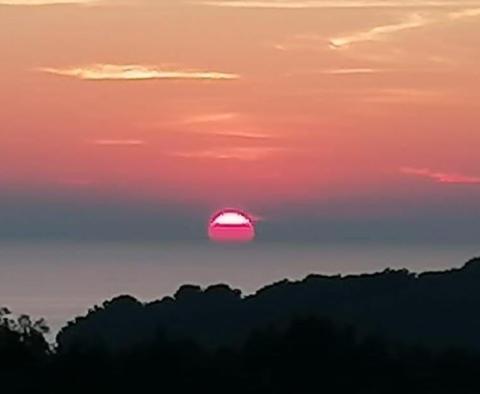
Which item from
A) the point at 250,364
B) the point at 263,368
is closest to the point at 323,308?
the point at 250,364

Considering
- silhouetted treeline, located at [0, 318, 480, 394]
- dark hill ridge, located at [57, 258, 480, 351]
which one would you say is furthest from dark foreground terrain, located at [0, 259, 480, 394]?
dark hill ridge, located at [57, 258, 480, 351]

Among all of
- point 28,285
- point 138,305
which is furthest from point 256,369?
point 28,285

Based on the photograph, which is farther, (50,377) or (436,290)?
(436,290)

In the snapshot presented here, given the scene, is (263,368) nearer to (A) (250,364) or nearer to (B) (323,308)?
(A) (250,364)

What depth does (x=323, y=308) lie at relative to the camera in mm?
45156

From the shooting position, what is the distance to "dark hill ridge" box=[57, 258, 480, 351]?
42.6 metres

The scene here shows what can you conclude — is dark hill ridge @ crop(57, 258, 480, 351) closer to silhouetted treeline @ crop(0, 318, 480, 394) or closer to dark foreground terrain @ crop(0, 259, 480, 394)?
dark foreground terrain @ crop(0, 259, 480, 394)

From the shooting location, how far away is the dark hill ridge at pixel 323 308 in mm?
42594

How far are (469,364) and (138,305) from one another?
22.1m

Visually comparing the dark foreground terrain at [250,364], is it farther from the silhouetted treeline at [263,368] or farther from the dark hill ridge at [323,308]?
the dark hill ridge at [323,308]

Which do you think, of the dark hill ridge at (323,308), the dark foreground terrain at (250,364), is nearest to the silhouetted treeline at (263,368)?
the dark foreground terrain at (250,364)

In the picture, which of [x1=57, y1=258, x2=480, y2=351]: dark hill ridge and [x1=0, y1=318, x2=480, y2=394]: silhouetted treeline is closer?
[x1=0, y1=318, x2=480, y2=394]: silhouetted treeline

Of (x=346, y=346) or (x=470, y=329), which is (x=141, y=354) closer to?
(x=346, y=346)

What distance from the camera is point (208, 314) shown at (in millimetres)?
47156
